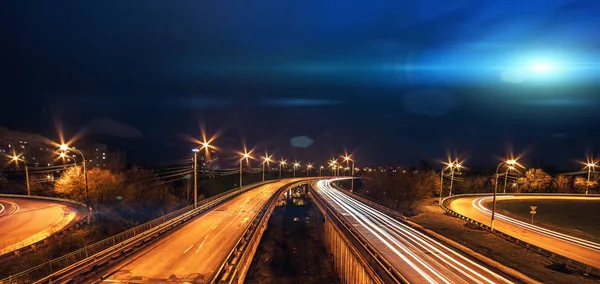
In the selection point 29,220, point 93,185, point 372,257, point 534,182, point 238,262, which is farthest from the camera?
point 534,182

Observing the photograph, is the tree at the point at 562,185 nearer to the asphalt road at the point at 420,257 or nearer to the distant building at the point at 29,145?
the asphalt road at the point at 420,257

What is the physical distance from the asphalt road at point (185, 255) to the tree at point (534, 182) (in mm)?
94711

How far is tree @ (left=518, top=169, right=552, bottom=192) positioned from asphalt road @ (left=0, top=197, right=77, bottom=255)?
110044 millimetres

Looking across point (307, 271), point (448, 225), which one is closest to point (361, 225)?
point (307, 271)

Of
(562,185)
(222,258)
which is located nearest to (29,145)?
(222,258)

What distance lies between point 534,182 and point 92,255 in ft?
361

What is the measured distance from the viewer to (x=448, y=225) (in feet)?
140

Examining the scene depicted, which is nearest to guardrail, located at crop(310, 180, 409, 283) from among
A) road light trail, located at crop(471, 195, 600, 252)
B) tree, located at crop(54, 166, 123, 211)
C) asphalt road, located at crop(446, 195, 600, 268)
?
asphalt road, located at crop(446, 195, 600, 268)

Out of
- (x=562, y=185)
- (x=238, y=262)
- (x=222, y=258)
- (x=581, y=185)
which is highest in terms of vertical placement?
(x=222, y=258)

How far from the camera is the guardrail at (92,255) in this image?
656 inches

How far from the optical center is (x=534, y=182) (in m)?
93.0

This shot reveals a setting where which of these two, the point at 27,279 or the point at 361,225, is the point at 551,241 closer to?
the point at 361,225

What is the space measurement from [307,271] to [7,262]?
2851 centimetres

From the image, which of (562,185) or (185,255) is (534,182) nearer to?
(562,185)
